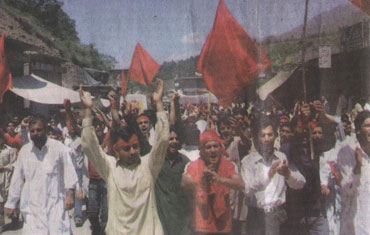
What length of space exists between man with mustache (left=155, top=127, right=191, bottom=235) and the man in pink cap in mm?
137

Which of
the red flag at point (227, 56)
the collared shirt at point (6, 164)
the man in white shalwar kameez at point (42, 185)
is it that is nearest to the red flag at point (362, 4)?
the red flag at point (227, 56)

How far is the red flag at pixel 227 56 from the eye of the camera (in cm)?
443

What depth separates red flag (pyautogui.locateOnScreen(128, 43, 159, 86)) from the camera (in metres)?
5.64

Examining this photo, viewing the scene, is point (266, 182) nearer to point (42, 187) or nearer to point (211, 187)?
point (211, 187)

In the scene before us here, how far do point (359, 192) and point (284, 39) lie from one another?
2.21 meters

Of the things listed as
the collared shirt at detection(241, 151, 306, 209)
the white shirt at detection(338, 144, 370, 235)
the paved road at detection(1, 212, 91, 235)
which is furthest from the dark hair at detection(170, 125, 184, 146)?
the paved road at detection(1, 212, 91, 235)

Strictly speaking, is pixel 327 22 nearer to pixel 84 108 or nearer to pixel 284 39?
pixel 284 39

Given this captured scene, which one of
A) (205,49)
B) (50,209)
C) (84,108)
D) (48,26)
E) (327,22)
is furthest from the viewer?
(48,26)

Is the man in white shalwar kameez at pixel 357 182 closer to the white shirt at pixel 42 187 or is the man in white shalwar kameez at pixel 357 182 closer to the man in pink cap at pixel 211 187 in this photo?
the man in pink cap at pixel 211 187

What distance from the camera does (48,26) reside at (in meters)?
7.89

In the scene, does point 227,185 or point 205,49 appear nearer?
point 227,185

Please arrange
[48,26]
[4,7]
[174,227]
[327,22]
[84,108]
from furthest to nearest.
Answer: [48,26] → [4,7] → [327,22] → [174,227] → [84,108]

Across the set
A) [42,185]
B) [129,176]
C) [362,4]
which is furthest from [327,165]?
[42,185]

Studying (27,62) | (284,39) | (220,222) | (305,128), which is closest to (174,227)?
(220,222)
